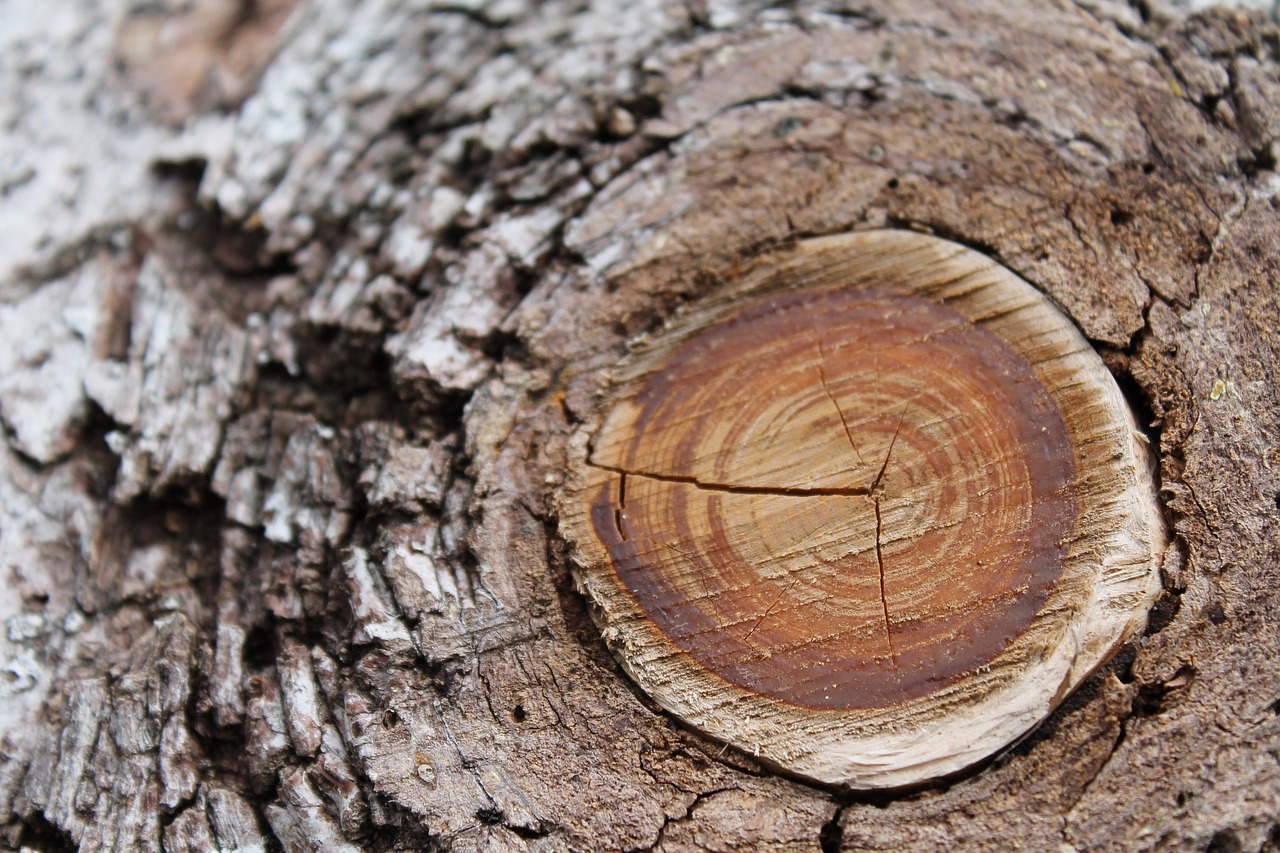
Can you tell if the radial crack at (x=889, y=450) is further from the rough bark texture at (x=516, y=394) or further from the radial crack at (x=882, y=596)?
the rough bark texture at (x=516, y=394)

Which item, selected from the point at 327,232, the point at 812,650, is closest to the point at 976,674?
the point at 812,650

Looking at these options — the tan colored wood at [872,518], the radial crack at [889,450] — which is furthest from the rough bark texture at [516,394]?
the radial crack at [889,450]

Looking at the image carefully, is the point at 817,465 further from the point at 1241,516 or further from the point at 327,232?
the point at 327,232

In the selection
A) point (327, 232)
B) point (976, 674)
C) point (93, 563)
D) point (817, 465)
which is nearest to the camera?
point (976, 674)

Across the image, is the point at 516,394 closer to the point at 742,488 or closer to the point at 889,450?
the point at 742,488

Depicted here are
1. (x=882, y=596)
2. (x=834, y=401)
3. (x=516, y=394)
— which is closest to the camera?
(x=882, y=596)

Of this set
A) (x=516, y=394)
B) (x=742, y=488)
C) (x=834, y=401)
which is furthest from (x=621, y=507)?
(x=834, y=401)
